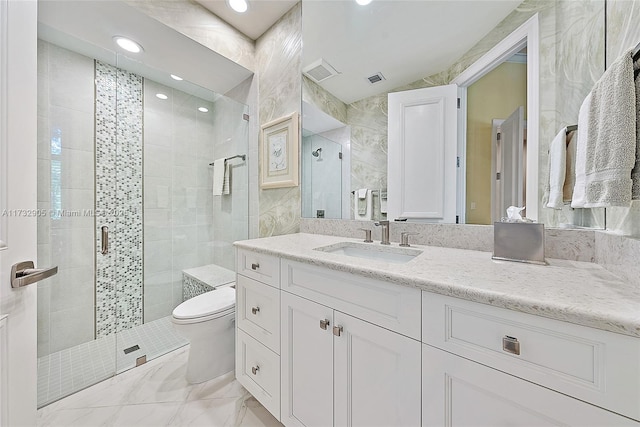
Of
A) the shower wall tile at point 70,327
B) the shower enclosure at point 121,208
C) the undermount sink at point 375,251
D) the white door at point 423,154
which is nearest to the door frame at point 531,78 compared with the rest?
the white door at point 423,154

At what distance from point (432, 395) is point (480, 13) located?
1510mm

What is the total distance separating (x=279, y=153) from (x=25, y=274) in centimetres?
145

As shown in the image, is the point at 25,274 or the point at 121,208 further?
the point at 121,208

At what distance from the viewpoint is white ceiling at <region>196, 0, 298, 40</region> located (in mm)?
1648

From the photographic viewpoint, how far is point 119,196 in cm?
193

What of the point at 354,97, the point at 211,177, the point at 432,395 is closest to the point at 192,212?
the point at 211,177

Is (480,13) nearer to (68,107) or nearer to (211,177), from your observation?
(211,177)

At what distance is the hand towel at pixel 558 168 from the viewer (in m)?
0.83

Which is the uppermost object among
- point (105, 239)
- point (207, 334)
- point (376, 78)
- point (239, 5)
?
point (239, 5)

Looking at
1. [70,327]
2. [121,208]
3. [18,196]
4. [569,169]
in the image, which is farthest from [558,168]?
[70,327]

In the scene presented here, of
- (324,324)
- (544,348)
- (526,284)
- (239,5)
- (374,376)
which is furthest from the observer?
(239,5)

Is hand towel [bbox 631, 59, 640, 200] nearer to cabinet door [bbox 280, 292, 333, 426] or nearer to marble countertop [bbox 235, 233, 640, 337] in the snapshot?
marble countertop [bbox 235, 233, 640, 337]

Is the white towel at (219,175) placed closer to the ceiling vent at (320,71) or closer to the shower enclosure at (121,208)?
the shower enclosure at (121,208)

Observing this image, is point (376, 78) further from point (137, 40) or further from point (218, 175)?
point (218, 175)
